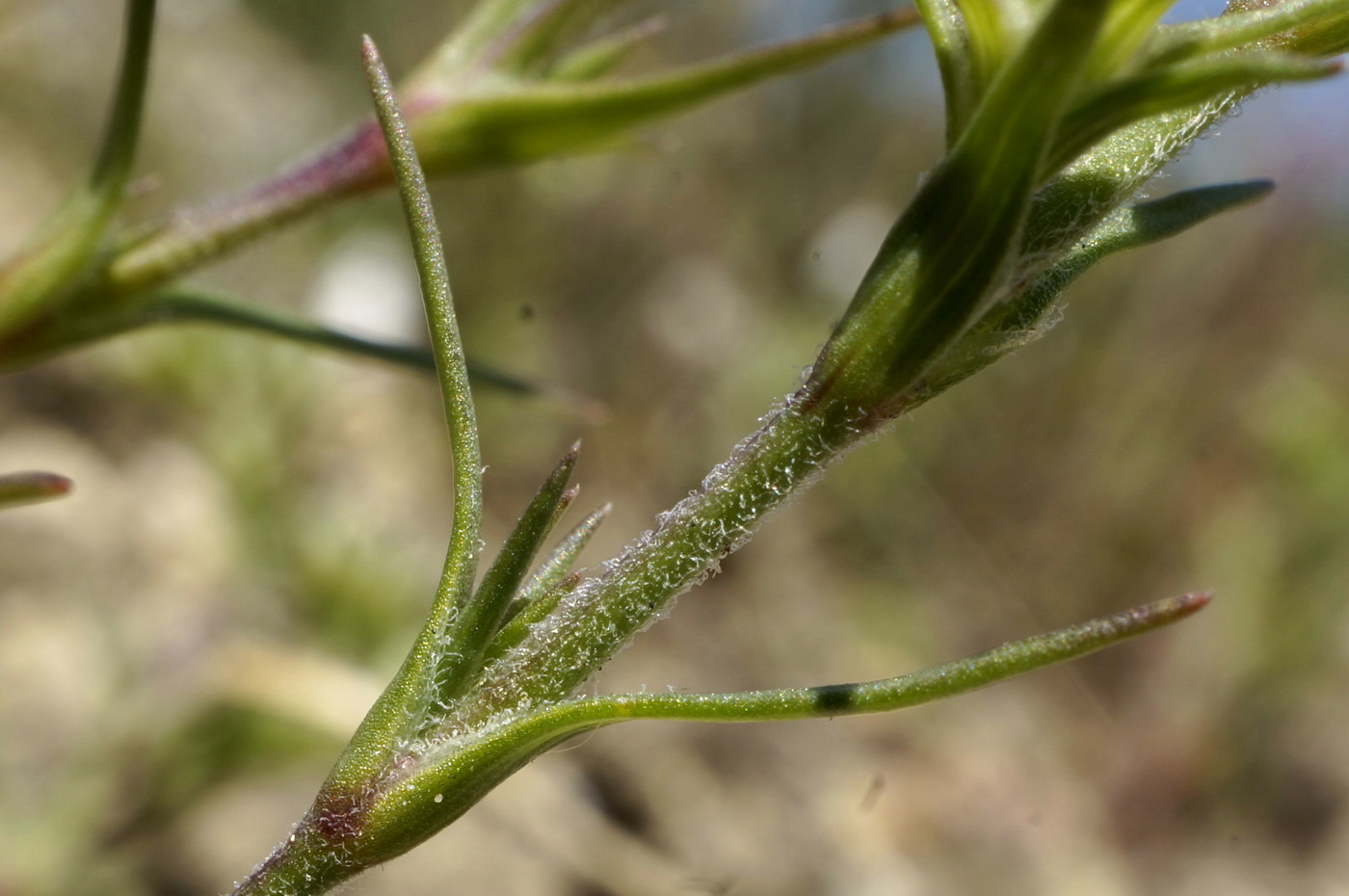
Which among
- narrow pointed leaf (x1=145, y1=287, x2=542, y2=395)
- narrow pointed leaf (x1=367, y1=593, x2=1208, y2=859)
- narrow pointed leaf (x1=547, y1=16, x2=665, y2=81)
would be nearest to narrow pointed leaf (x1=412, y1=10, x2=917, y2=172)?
narrow pointed leaf (x1=547, y1=16, x2=665, y2=81)

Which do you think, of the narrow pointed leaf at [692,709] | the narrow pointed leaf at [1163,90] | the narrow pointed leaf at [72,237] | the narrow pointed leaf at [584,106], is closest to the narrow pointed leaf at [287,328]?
the narrow pointed leaf at [72,237]

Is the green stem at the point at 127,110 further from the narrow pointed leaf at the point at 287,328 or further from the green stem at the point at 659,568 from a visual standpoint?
the green stem at the point at 659,568

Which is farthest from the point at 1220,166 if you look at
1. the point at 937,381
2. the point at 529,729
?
the point at 529,729

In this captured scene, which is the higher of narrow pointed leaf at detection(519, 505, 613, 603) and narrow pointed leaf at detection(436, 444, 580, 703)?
narrow pointed leaf at detection(519, 505, 613, 603)

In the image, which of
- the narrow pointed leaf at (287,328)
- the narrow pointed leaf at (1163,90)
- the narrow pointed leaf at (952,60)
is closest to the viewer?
the narrow pointed leaf at (1163,90)

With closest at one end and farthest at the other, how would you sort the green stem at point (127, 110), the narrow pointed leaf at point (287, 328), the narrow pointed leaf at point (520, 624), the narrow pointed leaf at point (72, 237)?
the narrow pointed leaf at point (520, 624)
the green stem at point (127, 110)
the narrow pointed leaf at point (72, 237)
the narrow pointed leaf at point (287, 328)

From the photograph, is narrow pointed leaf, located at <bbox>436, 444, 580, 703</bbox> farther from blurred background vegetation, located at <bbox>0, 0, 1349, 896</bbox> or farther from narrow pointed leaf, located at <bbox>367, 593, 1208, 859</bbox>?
blurred background vegetation, located at <bbox>0, 0, 1349, 896</bbox>

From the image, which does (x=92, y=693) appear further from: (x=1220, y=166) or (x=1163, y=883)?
(x=1220, y=166)

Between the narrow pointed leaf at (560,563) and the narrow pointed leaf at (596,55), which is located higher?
the narrow pointed leaf at (596,55)
